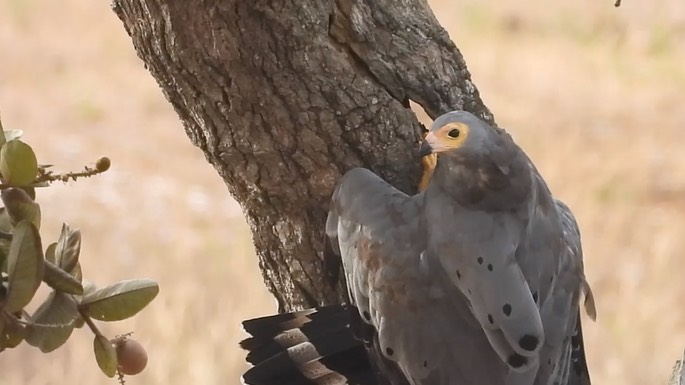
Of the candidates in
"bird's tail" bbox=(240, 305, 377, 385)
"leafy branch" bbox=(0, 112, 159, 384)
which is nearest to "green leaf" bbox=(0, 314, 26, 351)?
"leafy branch" bbox=(0, 112, 159, 384)

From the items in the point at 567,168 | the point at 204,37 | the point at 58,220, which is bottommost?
the point at 204,37

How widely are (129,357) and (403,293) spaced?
8.4 inches

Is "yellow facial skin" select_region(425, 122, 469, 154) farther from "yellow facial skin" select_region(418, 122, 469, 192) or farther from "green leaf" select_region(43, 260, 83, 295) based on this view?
"green leaf" select_region(43, 260, 83, 295)

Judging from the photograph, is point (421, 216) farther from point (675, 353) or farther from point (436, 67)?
point (675, 353)

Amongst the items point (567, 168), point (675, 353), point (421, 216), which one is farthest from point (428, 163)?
point (567, 168)

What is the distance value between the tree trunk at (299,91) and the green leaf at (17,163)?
0.19m

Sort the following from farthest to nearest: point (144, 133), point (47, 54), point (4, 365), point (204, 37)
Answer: point (47, 54), point (144, 133), point (4, 365), point (204, 37)

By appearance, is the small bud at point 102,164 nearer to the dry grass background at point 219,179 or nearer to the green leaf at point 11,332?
the green leaf at point 11,332

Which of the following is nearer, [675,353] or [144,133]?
[675,353]

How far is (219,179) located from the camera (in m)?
2.44

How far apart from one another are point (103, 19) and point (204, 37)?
2.34 m

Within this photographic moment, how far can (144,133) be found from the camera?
253 centimetres

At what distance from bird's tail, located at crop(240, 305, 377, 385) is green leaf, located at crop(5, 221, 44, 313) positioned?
0.93ft

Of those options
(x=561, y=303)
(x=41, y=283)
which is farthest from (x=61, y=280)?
(x=561, y=303)
